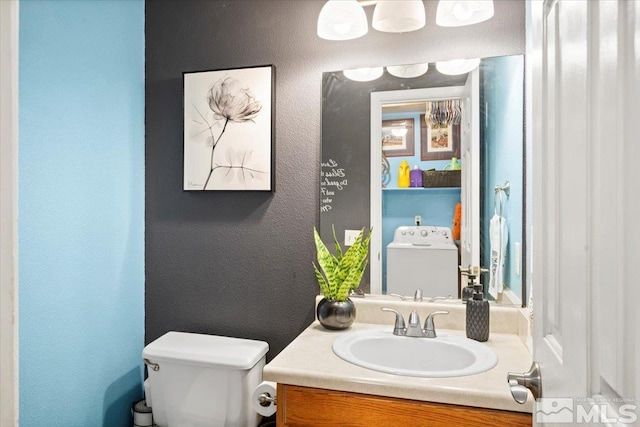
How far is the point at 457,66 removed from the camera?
5.57 feet

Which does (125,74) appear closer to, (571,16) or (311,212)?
(311,212)

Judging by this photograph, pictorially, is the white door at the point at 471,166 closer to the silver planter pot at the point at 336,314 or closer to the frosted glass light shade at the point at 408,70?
the frosted glass light shade at the point at 408,70

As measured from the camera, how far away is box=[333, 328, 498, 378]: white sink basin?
142 centimetres

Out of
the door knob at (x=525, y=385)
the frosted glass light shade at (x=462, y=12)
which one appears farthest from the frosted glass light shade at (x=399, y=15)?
the door knob at (x=525, y=385)

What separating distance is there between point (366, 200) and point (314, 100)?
48 cm

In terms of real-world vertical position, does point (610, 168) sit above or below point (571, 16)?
below

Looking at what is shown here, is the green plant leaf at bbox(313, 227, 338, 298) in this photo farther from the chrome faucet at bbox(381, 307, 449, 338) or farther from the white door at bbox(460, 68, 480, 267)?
the white door at bbox(460, 68, 480, 267)

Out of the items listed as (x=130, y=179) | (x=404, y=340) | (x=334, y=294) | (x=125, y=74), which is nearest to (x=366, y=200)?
(x=334, y=294)

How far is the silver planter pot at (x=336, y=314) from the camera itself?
1.60 metres

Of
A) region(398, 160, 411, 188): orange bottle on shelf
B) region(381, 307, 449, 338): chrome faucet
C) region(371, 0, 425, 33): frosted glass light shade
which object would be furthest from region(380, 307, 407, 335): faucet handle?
region(371, 0, 425, 33): frosted glass light shade

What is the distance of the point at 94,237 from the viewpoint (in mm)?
1785

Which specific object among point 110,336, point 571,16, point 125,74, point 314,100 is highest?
point 125,74

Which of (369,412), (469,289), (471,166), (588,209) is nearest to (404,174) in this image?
(471,166)

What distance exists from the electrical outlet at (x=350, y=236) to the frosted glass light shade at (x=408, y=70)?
0.65 meters
